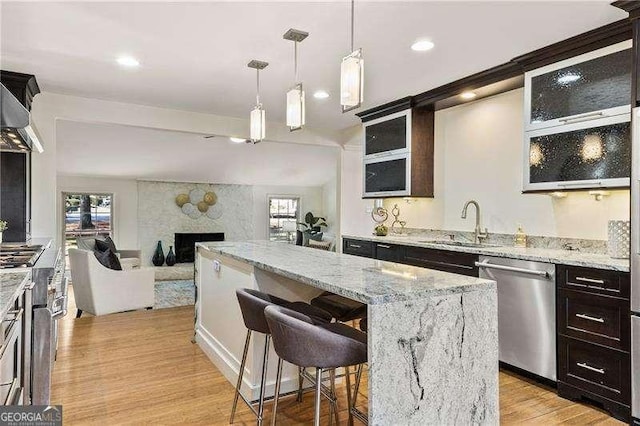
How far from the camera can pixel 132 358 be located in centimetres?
340

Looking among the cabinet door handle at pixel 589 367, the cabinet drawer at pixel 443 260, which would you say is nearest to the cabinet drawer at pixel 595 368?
the cabinet door handle at pixel 589 367

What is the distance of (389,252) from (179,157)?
16.2 feet

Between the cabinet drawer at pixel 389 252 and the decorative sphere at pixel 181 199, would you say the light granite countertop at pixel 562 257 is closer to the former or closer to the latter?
the cabinet drawer at pixel 389 252

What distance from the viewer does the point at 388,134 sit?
4625 mm

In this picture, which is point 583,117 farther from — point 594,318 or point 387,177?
point 387,177

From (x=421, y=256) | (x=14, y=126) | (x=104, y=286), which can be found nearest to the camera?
(x=14, y=126)

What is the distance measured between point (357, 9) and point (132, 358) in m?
3.12

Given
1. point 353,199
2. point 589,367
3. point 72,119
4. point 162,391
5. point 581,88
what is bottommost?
point 162,391

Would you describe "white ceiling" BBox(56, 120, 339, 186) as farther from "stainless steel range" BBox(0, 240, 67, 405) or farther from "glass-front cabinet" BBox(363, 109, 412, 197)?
"stainless steel range" BBox(0, 240, 67, 405)

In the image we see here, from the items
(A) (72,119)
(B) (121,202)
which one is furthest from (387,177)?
(B) (121,202)

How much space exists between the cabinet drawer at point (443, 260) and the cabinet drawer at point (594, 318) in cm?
72

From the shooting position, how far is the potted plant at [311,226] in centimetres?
940

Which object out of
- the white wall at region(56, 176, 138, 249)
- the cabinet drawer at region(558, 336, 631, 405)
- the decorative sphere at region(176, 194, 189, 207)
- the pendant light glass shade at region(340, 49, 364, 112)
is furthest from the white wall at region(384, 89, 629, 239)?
the white wall at region(56, 176, 138, 249)

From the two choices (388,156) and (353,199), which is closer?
(388,156)
